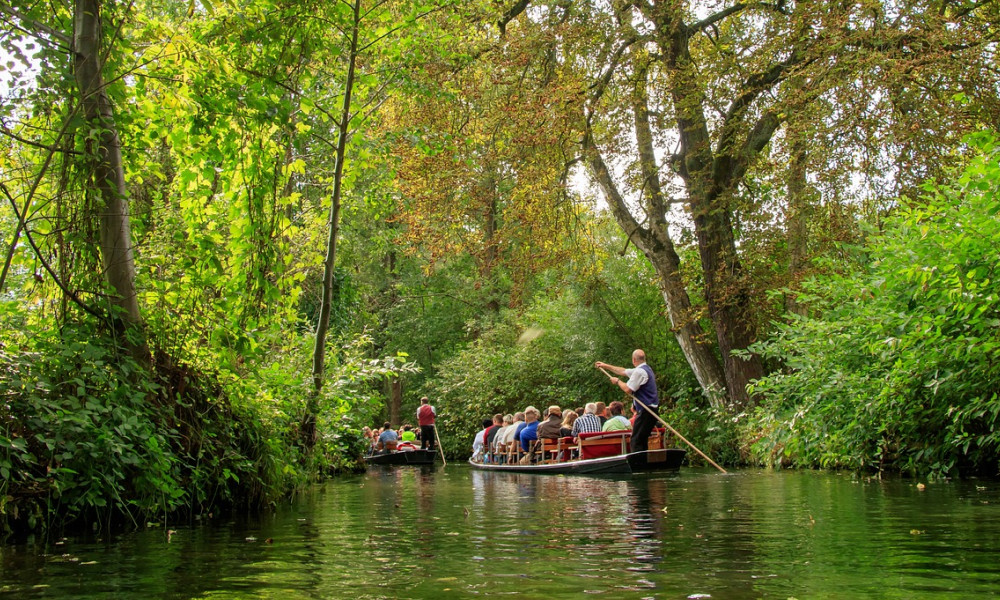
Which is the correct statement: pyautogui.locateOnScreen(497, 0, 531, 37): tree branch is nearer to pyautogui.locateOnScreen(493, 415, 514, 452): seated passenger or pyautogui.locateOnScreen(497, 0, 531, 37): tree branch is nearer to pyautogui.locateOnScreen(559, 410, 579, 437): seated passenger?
pyautogui.locateOnScreen(559, 410, 579, 437): seated passenger

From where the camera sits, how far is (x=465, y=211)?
17.0 metres

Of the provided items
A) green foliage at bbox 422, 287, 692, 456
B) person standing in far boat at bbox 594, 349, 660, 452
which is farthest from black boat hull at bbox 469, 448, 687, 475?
green foliage at bbox 422, 287, 692, 456

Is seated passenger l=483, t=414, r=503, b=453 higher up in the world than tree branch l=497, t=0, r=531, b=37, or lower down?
lower down

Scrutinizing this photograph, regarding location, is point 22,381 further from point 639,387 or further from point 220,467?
point 639,387

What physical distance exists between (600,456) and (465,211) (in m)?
5.18

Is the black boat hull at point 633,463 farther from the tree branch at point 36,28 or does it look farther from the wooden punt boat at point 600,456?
the tree branch at point 36,28

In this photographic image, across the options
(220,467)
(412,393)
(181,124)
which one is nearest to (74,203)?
(181,124)

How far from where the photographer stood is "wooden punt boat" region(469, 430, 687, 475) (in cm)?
1354

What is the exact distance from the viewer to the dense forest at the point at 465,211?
6578mm

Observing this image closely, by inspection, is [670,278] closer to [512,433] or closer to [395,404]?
[512,433]

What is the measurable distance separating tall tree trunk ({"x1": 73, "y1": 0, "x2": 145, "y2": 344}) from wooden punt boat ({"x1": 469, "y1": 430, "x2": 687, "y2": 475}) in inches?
328

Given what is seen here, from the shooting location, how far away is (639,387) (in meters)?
14.4

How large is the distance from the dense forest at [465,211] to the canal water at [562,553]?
958 millimetres

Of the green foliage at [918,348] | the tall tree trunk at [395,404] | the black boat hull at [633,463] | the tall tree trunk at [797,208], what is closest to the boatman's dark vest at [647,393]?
the black boat hull at [633,463]
